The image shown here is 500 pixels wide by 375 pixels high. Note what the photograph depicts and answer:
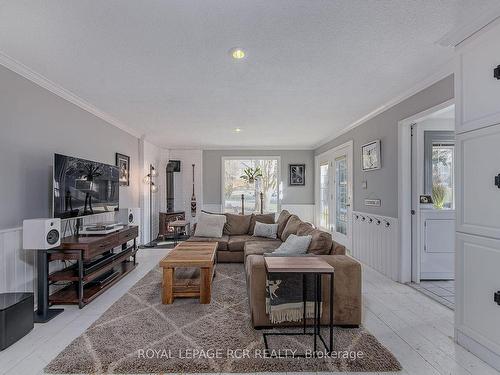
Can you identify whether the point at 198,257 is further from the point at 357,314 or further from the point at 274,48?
the point at 274,48

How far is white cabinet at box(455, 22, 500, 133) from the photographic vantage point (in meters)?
1.88

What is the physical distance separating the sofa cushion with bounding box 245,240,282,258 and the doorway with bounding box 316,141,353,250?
1697 mm

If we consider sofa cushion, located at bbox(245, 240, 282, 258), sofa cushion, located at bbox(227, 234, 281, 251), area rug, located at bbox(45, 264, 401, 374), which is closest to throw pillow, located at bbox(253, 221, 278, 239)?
sofa cushion, located at bbox(227, 234, 281, 251)

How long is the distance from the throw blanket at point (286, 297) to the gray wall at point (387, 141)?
6.71 feet

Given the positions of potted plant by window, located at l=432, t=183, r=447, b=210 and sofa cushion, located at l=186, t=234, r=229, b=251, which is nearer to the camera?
potted plant by window, located at l=432, t=183, r=447, b=210

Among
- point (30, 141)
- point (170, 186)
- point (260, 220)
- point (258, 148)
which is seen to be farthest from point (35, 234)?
point (258, 148)

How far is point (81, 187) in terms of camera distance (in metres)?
3.32

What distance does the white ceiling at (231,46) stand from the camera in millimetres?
1811

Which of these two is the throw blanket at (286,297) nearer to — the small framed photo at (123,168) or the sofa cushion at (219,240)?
the sofa cushion at (219,240)

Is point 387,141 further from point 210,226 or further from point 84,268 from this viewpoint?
point 84,268

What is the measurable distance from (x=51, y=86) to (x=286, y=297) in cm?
341

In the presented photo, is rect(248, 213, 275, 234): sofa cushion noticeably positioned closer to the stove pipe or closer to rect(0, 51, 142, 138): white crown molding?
the stove pipe

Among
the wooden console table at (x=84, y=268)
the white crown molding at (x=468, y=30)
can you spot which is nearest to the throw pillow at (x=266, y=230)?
the wooden console table at (x=84, y=268)

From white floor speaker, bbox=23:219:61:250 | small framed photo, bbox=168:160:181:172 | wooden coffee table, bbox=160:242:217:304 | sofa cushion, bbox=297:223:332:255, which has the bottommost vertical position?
wooden coffee table, bbox=160:242:217:304
